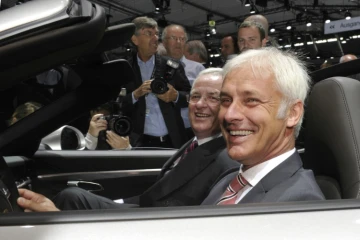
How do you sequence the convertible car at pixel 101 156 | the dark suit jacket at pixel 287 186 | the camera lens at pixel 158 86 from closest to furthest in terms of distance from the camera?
1. the convertible car at pixel 101 156
2. the dark suit jacket at pixel 287 186
3. the camera lens at pixel 158 86

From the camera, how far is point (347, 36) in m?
17.1

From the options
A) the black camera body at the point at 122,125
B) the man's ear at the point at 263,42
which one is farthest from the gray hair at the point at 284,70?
the man's ear at the point at 263,42

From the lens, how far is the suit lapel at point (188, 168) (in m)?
1.94

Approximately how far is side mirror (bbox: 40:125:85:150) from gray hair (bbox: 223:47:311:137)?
4.41 ft

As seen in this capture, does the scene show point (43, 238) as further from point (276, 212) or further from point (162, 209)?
point (276, 212)

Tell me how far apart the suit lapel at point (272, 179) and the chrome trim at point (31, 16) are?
0.72 meters

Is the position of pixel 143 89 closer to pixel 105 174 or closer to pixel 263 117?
pixel 105 174

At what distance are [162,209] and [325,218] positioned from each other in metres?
0.33

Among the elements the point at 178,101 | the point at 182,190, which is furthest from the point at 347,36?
the point at 182,190

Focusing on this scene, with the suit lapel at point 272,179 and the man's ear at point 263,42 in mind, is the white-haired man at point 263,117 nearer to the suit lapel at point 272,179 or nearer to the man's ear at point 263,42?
the suit lapel at point 272,179

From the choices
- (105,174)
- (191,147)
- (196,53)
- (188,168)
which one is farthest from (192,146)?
(196,53)

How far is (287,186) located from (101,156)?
145 cm

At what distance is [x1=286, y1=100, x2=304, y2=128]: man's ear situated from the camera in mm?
1465

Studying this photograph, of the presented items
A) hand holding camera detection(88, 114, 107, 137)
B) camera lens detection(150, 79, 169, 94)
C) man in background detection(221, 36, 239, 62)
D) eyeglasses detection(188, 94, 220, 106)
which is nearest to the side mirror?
hand holding camera detection(88, 114, 107, 137)
